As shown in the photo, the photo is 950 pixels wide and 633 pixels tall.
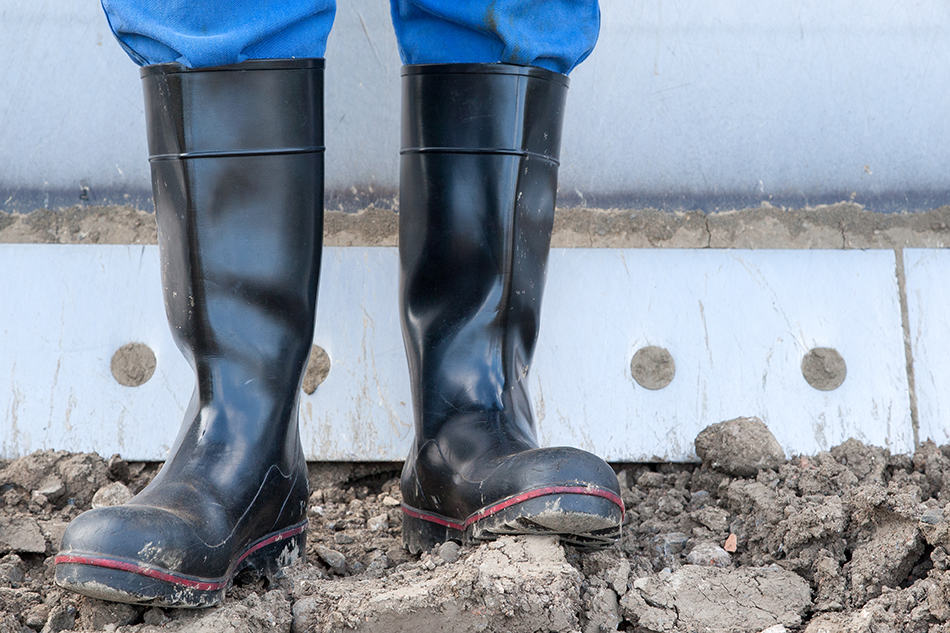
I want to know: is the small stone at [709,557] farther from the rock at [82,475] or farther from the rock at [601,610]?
the rock at [82,475]

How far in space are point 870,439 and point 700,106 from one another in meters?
0.76

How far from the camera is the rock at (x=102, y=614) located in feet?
2.75

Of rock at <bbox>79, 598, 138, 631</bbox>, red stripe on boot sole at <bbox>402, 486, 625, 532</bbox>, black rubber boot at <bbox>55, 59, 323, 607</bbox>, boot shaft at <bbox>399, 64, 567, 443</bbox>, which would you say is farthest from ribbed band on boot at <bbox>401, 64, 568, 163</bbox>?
rock at <bbox>79, 598, 138, 631</bbox>

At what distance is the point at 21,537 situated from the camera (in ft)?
3.67

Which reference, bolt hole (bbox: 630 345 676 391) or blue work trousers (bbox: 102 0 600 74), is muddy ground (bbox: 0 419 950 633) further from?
blue work trousers (bbox: 102 0 600 74)

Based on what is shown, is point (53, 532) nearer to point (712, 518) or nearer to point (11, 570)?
point (11, 570)

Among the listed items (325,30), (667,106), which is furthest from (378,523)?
(667,106)

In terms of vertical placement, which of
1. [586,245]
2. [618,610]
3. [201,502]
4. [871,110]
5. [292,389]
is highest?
[871,110]

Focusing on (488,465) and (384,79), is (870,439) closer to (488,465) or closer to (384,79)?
(488,465)

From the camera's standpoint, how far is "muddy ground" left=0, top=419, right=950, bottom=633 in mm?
858

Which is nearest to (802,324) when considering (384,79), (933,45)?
(933,45)

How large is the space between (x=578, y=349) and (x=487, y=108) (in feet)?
2.09

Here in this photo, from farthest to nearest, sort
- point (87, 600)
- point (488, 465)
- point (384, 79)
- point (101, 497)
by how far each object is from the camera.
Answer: point (384, 79)
point (101, 497)
point (488, 465)
point (87, 600)

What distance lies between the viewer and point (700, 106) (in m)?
1.78
